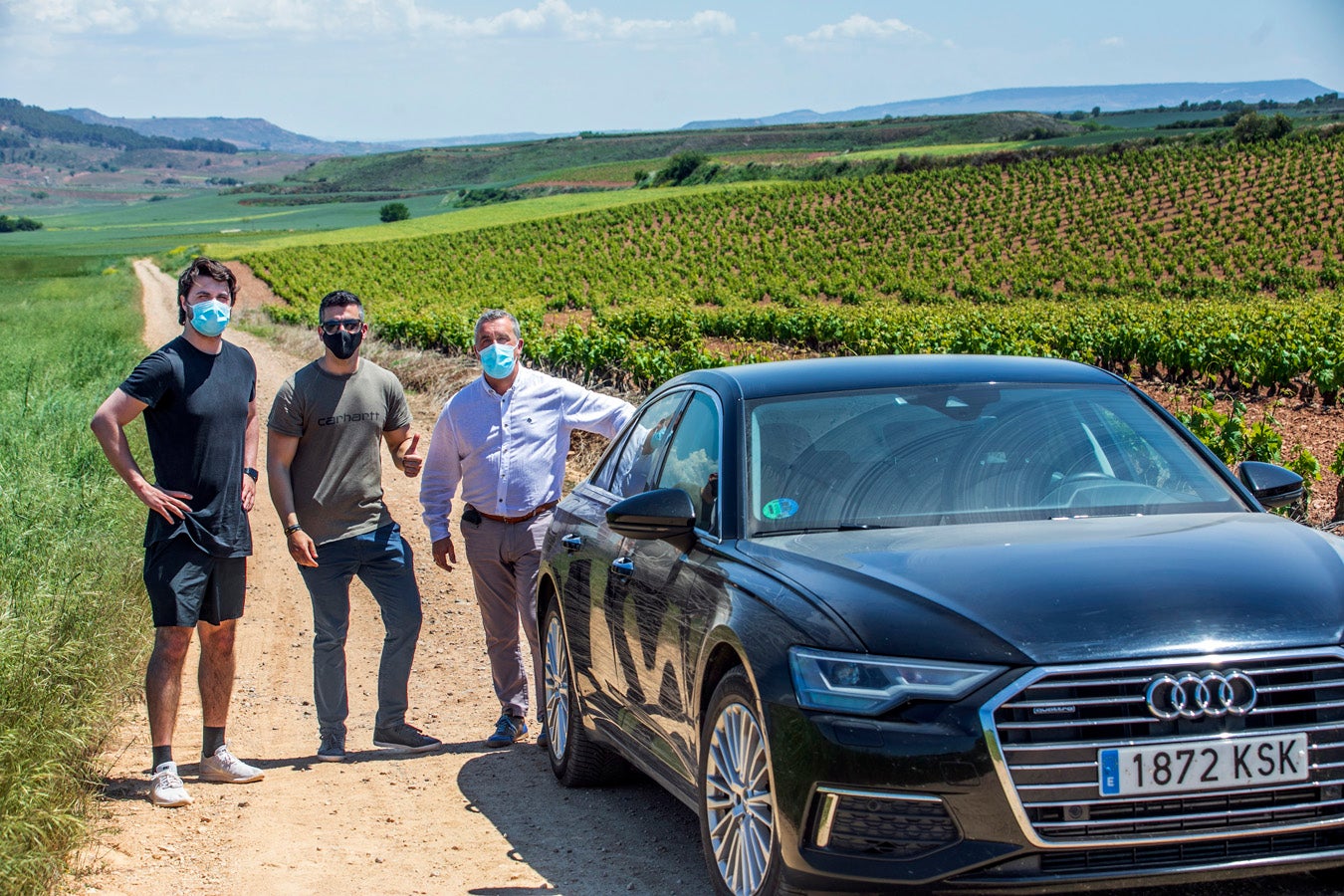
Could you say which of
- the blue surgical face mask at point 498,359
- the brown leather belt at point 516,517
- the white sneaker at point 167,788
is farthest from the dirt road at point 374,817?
the blue surgical face mask at point 498,359

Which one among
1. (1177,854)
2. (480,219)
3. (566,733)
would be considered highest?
(1177,854)

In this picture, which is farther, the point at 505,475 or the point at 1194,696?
the point at 505,475

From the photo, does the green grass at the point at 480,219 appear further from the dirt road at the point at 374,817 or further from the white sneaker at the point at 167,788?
the white sneaker at the point at 167,788

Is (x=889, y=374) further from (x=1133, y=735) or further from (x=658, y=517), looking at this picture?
(x=1133, y=735)

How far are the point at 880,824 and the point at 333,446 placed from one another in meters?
4.03

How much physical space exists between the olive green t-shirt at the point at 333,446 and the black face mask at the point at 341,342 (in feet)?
0.44

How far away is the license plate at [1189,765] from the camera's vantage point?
3367 mm

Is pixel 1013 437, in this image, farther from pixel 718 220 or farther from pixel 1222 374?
pixel 718 220

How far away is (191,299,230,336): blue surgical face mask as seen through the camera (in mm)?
6082

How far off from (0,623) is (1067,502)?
438cm

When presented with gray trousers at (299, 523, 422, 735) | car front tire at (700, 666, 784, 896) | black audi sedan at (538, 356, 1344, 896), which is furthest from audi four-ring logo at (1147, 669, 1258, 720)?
gray trousers at (299, 523, 422, 735)

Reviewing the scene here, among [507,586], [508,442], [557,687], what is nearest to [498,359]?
[508,442]

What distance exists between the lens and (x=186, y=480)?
6.09 meters

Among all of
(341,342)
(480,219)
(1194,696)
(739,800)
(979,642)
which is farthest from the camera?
(480,219)
